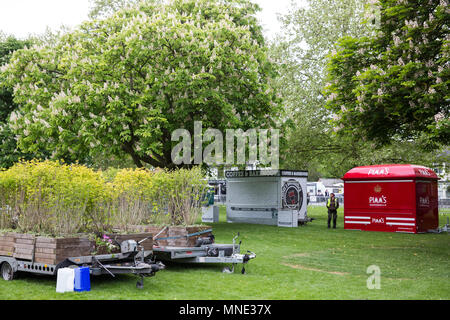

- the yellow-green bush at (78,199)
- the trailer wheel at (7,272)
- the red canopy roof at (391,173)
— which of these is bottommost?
the trailer wheel at (7,272)

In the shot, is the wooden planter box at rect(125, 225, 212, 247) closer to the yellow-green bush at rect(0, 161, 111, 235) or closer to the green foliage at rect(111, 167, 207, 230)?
the green foliage at rect(111, 167, 207, 230)

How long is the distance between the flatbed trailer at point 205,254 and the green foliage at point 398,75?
652cm

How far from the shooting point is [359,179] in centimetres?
2469

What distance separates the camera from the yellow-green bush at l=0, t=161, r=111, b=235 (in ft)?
32.9

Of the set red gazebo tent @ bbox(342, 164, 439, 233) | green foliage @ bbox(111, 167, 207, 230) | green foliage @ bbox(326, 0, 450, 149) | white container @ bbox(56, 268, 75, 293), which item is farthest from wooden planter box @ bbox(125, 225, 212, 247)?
red gazebo tent @ bbox(342, 164, 439, 233)

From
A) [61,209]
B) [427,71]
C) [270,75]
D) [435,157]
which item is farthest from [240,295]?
[435,157]

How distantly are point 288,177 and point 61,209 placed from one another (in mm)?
18320

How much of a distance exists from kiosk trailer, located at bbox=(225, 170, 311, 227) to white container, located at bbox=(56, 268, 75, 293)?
17.9m

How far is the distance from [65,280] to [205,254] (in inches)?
159

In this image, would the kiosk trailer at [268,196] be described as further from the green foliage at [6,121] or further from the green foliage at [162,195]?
the green foliage at [162,195]

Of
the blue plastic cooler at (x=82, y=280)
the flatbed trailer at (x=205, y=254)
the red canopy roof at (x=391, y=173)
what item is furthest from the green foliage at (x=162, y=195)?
the red canopy roof at (x=391, y=173)

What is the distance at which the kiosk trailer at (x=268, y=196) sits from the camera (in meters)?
26.5
